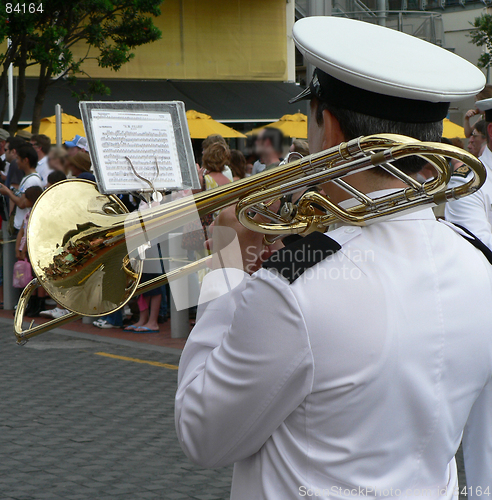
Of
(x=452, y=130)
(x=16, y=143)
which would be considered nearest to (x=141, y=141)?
(x=16, y=143)

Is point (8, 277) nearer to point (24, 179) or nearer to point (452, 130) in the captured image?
point (24, 179)

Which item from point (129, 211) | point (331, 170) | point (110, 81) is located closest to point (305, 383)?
point (331, 170)

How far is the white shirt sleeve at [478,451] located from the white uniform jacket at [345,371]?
1297mm

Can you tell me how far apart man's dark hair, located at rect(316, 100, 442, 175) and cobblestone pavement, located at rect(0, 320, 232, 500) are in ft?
8.03

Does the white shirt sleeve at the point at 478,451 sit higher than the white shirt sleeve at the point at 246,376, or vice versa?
the white shirt sleeve at the point at 246,376

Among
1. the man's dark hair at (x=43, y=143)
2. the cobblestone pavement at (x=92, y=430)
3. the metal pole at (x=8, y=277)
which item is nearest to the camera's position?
the cobblestone pavement at (x=92, y=430)

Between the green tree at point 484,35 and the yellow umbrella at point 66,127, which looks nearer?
the yellow umbrella at point 66,127

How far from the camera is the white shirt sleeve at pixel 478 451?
252 centimetres

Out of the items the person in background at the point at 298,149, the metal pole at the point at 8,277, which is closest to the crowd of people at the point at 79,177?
the metal pole at the point at 8,277

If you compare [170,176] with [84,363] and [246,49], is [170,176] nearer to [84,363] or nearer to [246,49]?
[84,363]

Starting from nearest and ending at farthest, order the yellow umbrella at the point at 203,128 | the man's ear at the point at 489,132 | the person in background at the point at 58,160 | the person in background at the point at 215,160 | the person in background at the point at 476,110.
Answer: the man's ear at the point at 489,132 < the person in background at the point at 476,110 < the person in background at the point at 215,160 < the person in background at the point at 58,160 < the yellow umbrella at the point at 203,128

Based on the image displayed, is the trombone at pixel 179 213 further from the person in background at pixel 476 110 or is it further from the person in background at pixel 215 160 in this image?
the person in background at pixel 215 160

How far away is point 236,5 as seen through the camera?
19.3m

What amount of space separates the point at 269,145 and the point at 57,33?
11785 millimetres
